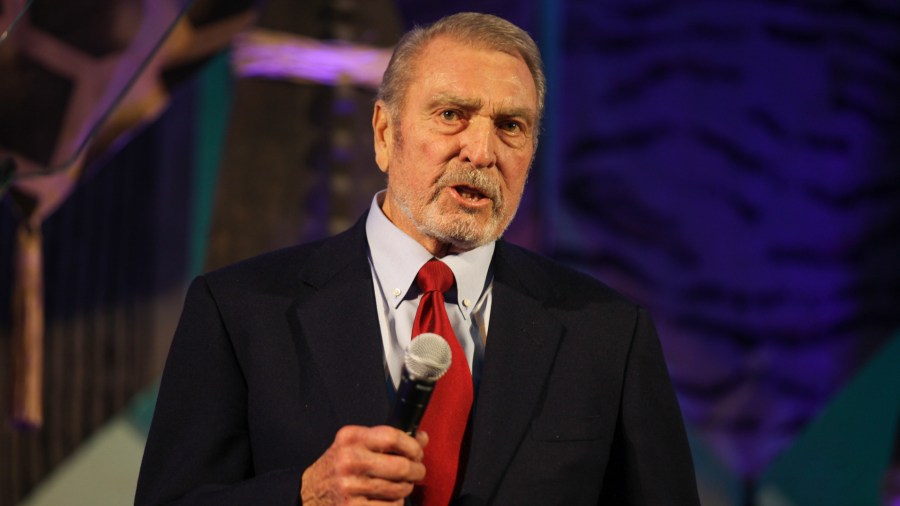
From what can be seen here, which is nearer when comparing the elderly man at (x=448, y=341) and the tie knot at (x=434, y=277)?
the elderly man at (x=448, y=341)

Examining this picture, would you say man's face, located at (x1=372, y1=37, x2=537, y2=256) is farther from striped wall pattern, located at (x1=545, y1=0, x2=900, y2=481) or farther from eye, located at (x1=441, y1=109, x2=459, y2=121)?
striped wall pattern, located at (x1=545, y1=0, x2=900, y2=481)

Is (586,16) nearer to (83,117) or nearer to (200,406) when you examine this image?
(83,117)

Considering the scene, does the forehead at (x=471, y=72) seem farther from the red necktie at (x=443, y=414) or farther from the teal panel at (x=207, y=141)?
the teal panel at (x=207, y=141)

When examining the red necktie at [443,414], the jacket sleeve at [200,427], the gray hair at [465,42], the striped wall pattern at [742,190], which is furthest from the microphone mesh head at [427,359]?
the striped wall pattern at [742,190]

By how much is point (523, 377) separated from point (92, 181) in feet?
5.57

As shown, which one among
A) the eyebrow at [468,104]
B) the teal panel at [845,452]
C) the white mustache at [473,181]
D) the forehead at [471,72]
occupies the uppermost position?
the forehead at [471,72]

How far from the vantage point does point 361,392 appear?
1344 mm

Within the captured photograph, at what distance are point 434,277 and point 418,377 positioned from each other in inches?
17.0

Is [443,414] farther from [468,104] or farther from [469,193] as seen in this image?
[468,104]

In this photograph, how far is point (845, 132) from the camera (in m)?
3.38

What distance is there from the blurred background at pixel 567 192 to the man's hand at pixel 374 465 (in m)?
1.73

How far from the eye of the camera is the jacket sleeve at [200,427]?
1.32m

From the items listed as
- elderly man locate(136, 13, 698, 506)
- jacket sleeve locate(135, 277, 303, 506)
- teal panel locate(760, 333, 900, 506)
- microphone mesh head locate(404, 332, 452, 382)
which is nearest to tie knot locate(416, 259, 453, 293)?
elderly man locate(136, 13, 698, 506)

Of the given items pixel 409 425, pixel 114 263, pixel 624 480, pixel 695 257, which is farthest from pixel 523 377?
pixel 695 257
